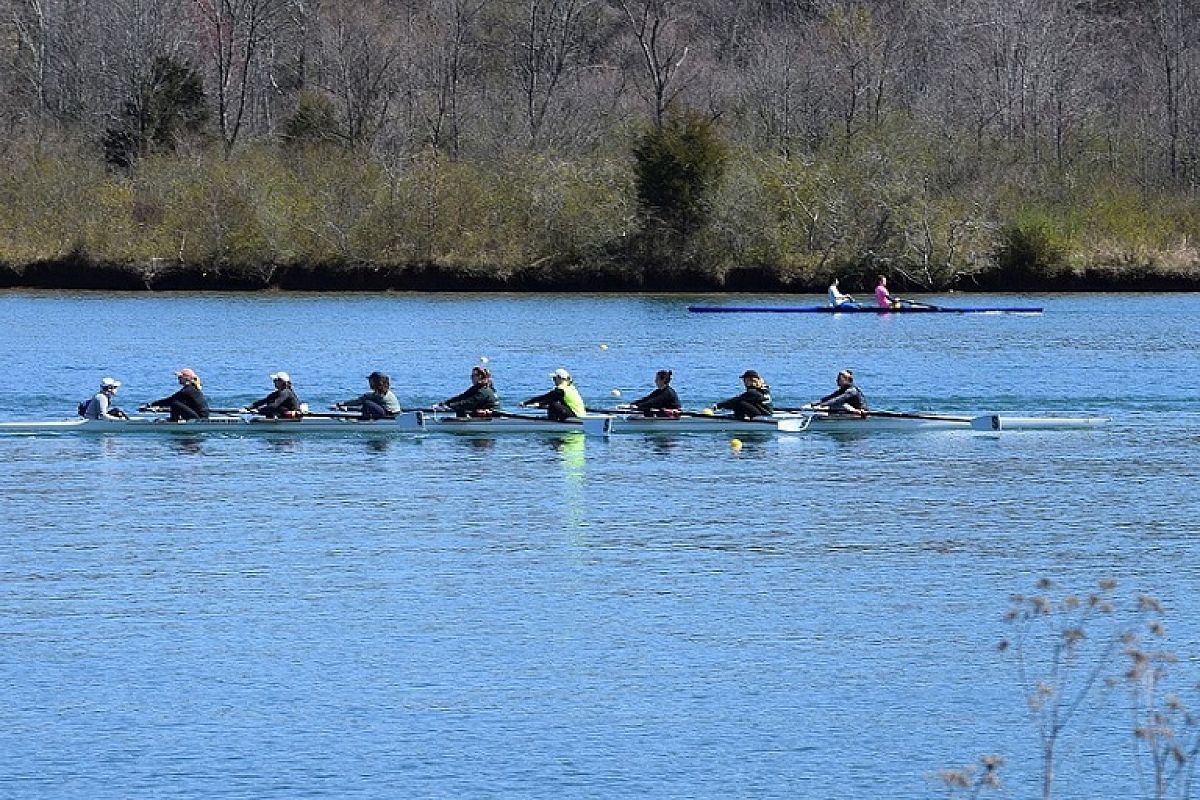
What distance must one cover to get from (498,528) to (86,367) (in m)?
22.7

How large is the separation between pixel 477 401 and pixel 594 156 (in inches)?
1738

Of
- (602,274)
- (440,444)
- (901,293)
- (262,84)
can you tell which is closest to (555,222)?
(602,274)

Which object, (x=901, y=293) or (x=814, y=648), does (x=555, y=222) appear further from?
(x=814, y=648)

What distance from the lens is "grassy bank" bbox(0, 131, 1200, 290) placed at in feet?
227

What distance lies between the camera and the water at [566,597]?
1584 cm

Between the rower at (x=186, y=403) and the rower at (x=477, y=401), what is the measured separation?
3.64 metres

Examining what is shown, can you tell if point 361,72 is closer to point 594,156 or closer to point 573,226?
point 594,156

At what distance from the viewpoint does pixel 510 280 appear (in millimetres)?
71875

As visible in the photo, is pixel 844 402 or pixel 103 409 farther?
pixel 844 402

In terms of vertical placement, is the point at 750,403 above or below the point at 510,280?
below

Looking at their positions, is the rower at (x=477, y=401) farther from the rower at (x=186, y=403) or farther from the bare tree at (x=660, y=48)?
the bare tree at (x=660, y=48)

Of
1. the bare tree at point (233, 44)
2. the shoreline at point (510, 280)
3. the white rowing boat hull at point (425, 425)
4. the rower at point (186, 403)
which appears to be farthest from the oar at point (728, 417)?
the bare tree at point (233, 44)

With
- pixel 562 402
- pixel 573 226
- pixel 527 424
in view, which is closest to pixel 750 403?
pixel 562 402

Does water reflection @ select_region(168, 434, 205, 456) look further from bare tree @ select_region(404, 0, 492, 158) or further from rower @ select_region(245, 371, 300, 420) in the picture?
bare tree @ select_region(404, 0, 492, 158)
